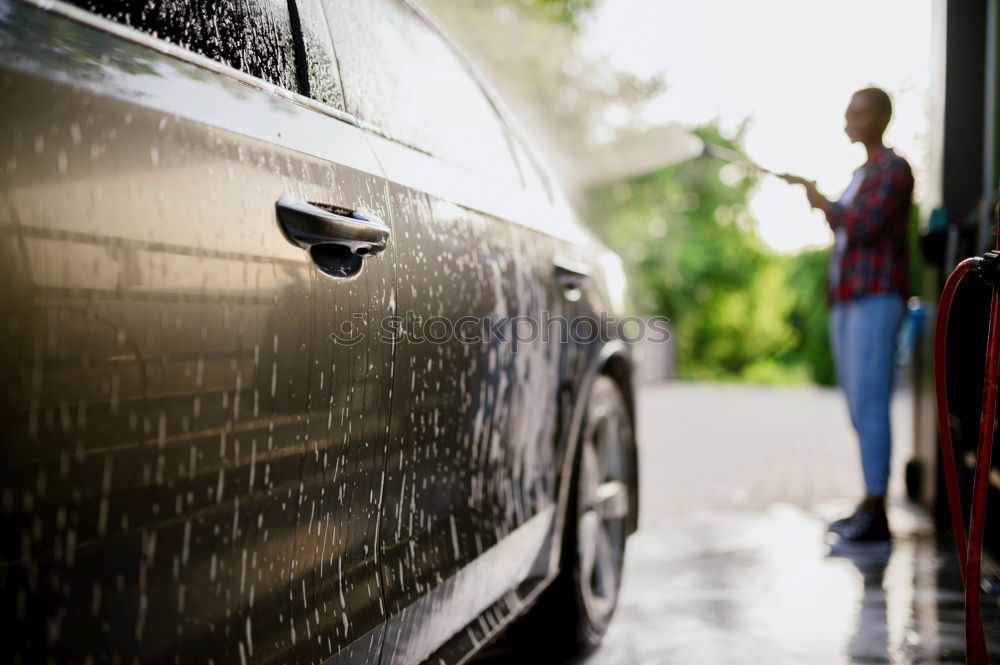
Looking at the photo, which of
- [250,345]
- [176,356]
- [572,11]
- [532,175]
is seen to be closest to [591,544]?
[532,175]

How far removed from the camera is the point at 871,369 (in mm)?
4770

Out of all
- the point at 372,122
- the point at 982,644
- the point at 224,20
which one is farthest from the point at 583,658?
the point at 224,20

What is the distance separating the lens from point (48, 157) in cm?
108

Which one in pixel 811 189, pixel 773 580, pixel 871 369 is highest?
pixel 811 189

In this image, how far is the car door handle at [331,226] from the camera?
1.48m

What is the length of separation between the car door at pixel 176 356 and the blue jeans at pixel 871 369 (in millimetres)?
3579

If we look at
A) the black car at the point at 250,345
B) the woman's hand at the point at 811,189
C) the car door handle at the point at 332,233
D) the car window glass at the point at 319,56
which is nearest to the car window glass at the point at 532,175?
the black car at the point at 250,345

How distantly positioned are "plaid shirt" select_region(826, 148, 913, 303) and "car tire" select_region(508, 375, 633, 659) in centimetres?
168

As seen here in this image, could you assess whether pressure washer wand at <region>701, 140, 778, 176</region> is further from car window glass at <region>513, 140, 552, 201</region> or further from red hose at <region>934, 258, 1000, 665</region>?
red hose at <region>934, 258, 1000, 665</region>

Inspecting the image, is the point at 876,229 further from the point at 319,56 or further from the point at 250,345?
the point at 250,345

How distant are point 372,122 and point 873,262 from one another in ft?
11.0

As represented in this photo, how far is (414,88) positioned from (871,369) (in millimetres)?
3109

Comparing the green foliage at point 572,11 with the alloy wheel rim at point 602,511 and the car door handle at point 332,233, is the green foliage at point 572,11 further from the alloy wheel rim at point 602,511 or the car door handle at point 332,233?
the car door handle at point 332,233

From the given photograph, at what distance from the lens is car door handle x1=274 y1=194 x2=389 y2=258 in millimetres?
1484
